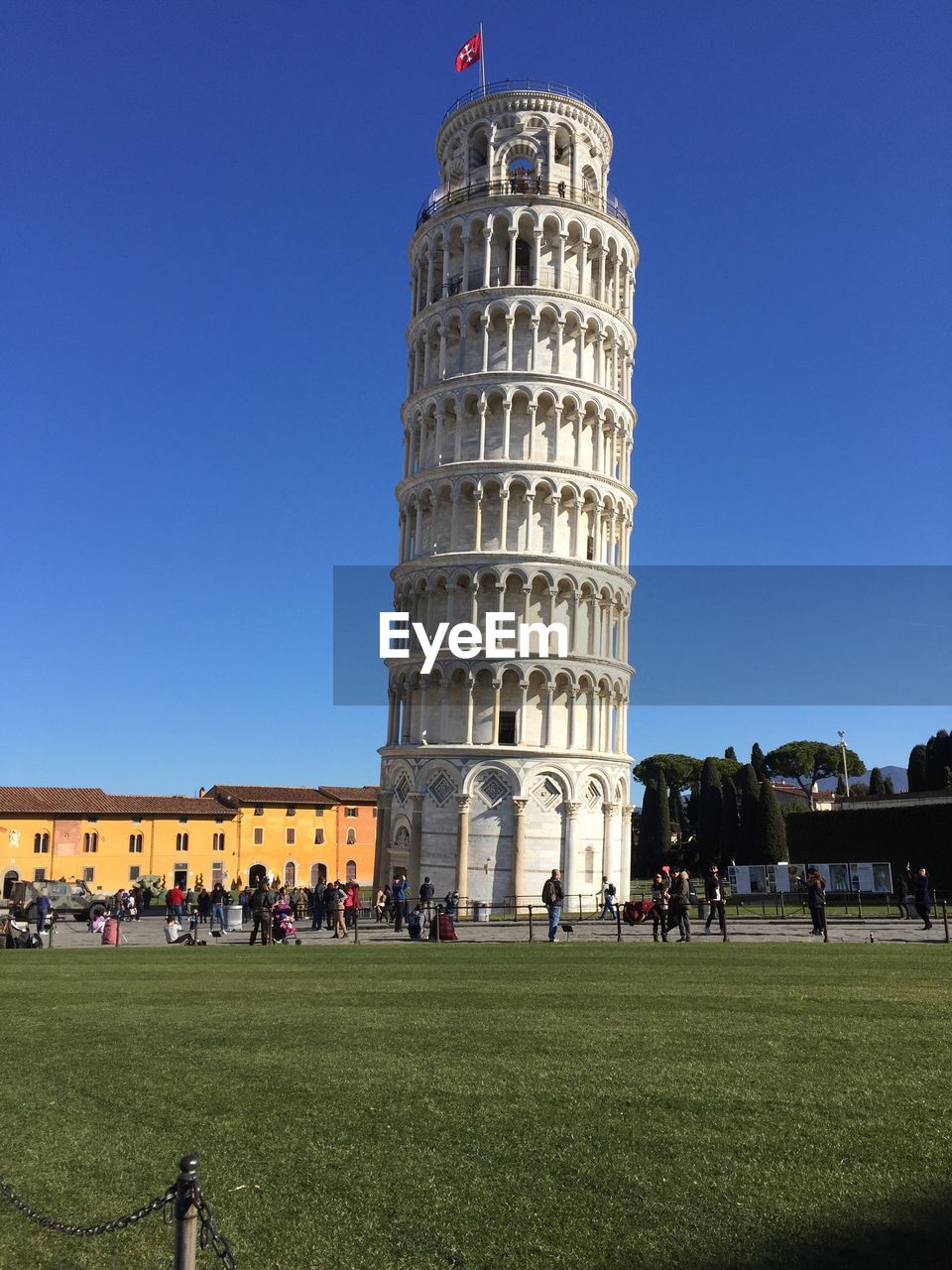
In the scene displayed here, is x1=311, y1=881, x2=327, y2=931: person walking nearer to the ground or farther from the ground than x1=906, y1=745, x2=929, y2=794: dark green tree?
nearer to the ground

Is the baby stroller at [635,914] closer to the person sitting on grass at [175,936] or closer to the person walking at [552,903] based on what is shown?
the person walking at [552,903]

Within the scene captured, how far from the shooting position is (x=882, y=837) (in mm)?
54188

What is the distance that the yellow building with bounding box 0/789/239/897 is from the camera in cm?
8206

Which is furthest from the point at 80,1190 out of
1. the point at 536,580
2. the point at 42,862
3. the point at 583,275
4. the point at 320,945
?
the point at 42,862

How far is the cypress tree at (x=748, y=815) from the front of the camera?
7799 cm

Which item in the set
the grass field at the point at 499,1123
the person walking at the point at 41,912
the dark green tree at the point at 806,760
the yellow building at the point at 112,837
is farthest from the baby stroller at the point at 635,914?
the dark green tree at the point at 806,760

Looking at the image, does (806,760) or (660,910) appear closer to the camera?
(660,910)

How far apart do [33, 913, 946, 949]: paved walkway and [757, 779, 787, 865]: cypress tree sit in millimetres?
38963

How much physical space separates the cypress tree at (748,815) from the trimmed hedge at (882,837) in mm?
14616

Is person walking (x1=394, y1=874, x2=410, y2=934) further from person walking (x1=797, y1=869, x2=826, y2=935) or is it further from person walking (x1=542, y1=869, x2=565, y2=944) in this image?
person walking (x1=797, y1=869, x2=826, y2=935)

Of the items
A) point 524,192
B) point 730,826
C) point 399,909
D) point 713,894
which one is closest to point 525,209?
point 524,192

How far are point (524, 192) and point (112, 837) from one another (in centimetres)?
5852

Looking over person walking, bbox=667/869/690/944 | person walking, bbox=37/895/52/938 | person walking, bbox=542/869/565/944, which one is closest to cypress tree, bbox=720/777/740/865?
person walking, bbox=667/869/690/944

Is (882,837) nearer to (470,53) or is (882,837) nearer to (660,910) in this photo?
(660,910)
